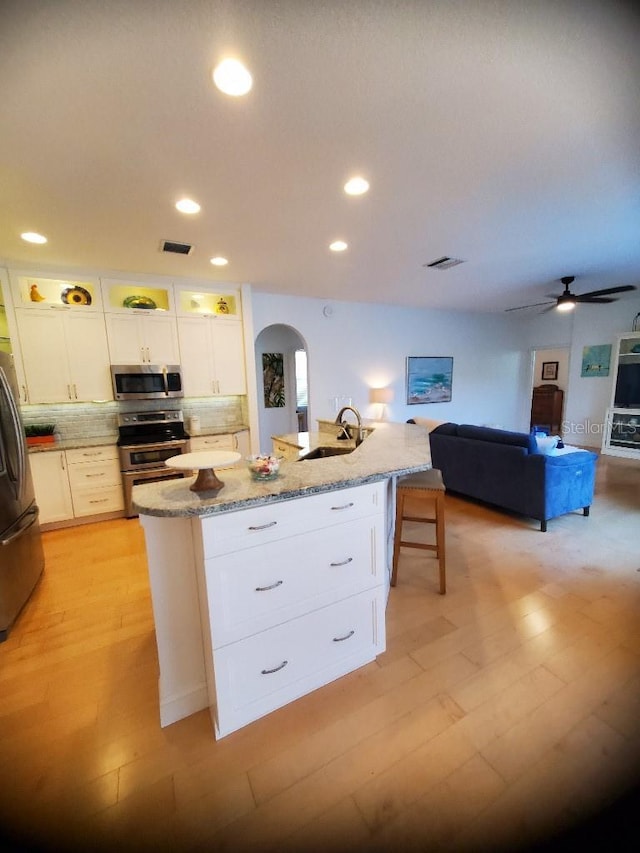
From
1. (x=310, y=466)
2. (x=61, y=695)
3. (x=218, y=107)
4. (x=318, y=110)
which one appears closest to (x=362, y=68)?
(x=318, y=110)

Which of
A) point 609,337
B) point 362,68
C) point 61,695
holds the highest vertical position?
point 362,68

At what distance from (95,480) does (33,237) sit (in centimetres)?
229

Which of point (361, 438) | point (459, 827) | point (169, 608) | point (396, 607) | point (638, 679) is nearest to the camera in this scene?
point (459, 827)

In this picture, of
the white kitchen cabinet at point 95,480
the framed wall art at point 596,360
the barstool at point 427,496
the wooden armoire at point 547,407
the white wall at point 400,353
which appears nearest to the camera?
the barstool at point 427,496

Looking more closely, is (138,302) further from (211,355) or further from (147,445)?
(147,445)

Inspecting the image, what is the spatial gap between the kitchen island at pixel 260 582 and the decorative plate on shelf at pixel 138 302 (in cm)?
304

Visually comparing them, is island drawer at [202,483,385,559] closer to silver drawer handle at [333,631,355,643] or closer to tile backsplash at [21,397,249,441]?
silver drawer handle at [333,631,355,643]

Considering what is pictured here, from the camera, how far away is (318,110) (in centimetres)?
147

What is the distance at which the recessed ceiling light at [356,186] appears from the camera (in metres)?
2.01

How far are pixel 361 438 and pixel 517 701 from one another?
172cm

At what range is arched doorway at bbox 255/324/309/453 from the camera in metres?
6.24

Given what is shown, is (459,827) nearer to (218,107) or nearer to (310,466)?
(310,466)

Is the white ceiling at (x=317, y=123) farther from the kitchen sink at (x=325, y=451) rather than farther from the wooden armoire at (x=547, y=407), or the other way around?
the wooden armoire at (x=547, y=407)

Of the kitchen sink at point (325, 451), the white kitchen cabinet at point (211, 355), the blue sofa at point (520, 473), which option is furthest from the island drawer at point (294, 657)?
the white kitchen cabinet at point (211, 355)
